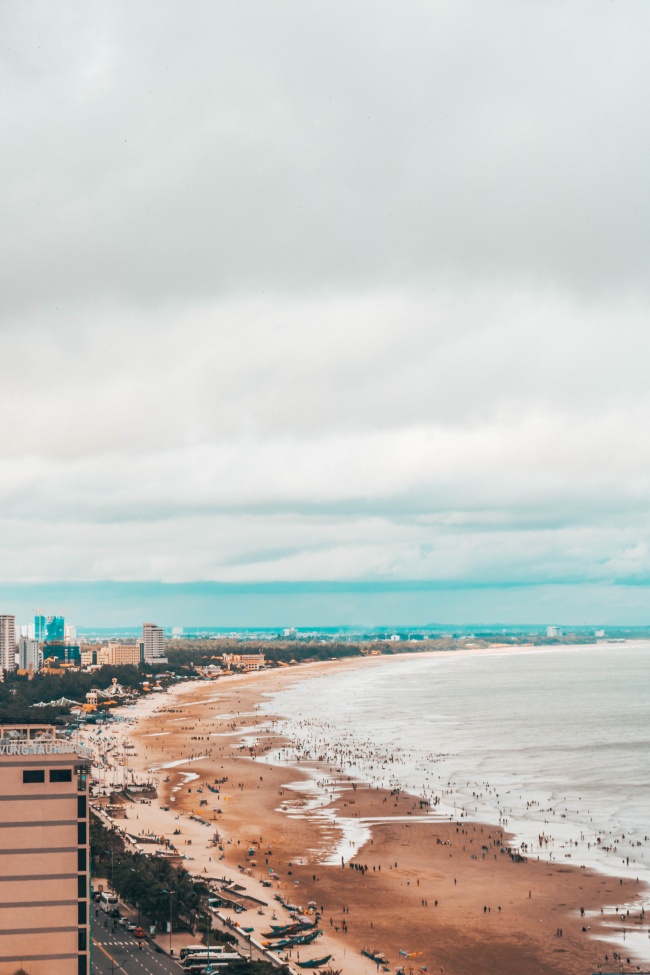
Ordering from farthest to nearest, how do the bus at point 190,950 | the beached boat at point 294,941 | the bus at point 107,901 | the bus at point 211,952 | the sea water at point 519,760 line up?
1. the sea water at point 519,760
2. the bus at point 107,901
3. the beached boat at point 294,941
4. the bus at point 190,950
5. the bus at point 211,952

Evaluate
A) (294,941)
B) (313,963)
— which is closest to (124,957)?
(294,941)

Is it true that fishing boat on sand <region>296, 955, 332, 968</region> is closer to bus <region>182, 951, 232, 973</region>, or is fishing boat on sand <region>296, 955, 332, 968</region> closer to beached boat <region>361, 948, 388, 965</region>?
beached boat <region>361, 948, 388, 965</region>

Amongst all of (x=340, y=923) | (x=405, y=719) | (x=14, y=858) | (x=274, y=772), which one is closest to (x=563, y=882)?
(x=340, y=923)

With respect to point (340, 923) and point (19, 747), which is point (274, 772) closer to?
point (340, 923)

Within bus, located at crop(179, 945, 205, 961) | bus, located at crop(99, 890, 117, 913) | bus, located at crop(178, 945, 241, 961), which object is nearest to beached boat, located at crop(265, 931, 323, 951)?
bus, located at crop(178, 945, 241, 961)

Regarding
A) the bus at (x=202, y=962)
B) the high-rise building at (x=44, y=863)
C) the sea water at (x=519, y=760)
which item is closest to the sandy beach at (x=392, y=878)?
the sea water at (x=519, y=760)

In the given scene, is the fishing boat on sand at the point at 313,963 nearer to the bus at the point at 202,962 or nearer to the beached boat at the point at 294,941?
the beached boat at the point at 294,941
